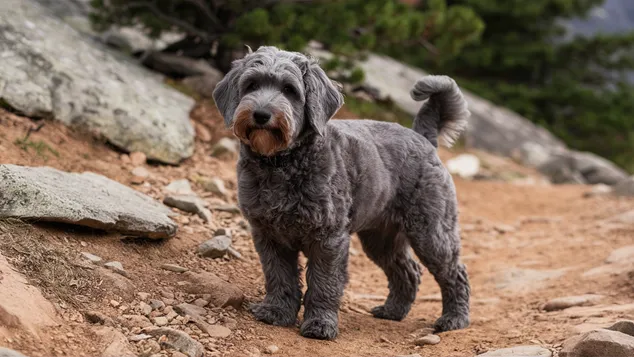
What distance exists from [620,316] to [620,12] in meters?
22.9

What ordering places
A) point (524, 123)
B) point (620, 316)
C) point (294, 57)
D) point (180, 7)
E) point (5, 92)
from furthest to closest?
1. point (524, 123)
2. point (180, 7)
3. point (5, 92)
4. point (620, 316)
5. point (294, 57)

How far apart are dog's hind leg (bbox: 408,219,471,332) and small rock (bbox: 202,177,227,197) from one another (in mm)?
2805

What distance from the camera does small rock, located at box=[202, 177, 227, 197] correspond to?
8422 millimetres

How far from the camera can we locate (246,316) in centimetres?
572

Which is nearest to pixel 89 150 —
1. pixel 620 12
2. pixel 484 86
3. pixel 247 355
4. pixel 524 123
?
pixel 247 355

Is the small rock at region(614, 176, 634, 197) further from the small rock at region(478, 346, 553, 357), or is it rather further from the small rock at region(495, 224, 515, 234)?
the small rock at region(478, 346, 553, 357)

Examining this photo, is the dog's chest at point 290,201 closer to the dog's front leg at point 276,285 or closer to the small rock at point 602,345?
the dog's front leg at point 276,285

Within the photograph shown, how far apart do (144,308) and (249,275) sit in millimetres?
1629

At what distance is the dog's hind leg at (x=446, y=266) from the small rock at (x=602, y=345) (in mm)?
1474

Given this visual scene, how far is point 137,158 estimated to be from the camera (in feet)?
27.5

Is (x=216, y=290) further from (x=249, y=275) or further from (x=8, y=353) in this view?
(x=8, y=353)

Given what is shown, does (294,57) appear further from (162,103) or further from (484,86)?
(484,86)

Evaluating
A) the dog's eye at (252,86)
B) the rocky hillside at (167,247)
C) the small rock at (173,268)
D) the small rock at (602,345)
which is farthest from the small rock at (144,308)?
the small rock at (602,345)

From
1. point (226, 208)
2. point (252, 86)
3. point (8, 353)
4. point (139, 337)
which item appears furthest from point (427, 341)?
point (8, 353)
